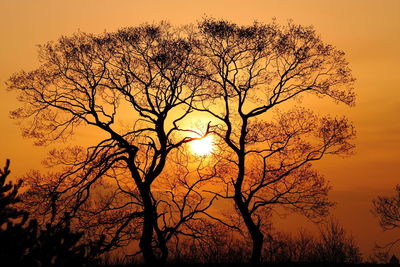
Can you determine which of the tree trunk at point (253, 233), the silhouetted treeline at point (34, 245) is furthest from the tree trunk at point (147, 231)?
the silhouetted treeline at point (34, 245)

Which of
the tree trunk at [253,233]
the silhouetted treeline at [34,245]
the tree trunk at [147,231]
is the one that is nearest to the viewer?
the silhouetted treeline at [34,245]

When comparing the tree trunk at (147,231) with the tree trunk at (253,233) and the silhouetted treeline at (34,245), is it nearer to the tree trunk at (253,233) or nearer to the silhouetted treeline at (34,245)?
the tree trunk at (253,233)

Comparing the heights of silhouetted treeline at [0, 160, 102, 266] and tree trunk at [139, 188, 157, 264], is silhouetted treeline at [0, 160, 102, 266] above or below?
below

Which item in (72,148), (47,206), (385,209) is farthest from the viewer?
(385,209)

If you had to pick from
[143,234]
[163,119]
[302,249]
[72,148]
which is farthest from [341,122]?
[72,148]

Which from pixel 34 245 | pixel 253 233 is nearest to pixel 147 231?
pixel 253 233

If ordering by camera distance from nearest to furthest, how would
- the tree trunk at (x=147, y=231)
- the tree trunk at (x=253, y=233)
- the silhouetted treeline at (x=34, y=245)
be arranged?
Answer: the silhouetted treeline at (x=34, y=245) < the tree trunk at (x=253, y=233) < the tree trunk at (x=147, y=231)

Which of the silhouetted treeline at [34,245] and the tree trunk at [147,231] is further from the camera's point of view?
the tree trunk at [147,231]

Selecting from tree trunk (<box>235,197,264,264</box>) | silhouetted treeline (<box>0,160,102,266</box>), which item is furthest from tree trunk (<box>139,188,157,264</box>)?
silhouetted treeline (<box>0,160,102,266</box>)

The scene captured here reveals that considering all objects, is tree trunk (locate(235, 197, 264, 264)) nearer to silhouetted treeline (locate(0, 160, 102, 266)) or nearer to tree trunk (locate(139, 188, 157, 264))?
tree trunk (locate(139, 188, 157, 264))

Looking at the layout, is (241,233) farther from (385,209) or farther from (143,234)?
(385,209)

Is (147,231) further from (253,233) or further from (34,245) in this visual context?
(34,245)

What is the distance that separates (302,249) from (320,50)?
34.6ft

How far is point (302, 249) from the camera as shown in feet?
87.6
